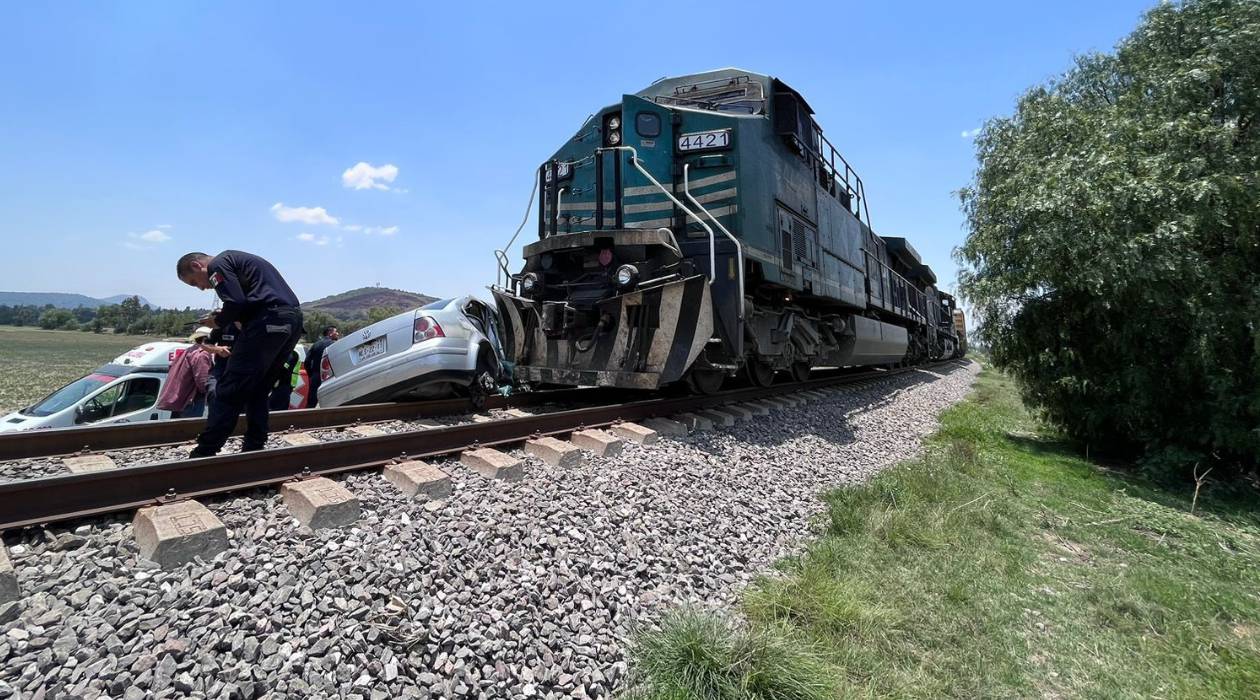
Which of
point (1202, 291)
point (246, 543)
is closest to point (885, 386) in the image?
point (1202, 291)

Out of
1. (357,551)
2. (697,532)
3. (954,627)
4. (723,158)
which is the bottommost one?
(954,627)

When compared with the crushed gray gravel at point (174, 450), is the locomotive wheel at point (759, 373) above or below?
above

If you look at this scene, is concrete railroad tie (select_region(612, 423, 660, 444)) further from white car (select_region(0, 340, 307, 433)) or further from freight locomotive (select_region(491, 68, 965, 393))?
white car (select_region(0, 340, 307, 433))

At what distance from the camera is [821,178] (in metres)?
8.84

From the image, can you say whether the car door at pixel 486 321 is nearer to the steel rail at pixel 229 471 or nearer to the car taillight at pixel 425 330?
the car taillight at pixel 425 330

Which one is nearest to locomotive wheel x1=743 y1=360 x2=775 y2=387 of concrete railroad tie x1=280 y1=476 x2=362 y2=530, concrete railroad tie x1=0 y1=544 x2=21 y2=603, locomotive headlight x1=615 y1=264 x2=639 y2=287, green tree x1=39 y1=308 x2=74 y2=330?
locomotive headlight x1=615 y1=264 x2=639 y2=287

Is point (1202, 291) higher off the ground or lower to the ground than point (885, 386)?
higher

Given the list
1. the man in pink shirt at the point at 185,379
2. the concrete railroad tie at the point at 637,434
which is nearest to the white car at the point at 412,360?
the man in pink shirt at the point at 185,379

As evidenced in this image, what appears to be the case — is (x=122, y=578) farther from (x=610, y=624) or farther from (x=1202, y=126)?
(x=1202, y=126)

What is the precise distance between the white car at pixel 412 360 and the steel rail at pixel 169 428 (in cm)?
37

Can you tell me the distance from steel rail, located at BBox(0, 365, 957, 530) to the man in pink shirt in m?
3.49

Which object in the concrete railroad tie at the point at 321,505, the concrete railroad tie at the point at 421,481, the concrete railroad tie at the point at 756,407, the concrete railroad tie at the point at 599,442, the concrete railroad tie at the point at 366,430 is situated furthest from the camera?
the concrete railroad tie at the point at 756,407

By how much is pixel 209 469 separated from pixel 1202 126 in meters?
11.0

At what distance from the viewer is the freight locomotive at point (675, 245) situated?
564 cm
